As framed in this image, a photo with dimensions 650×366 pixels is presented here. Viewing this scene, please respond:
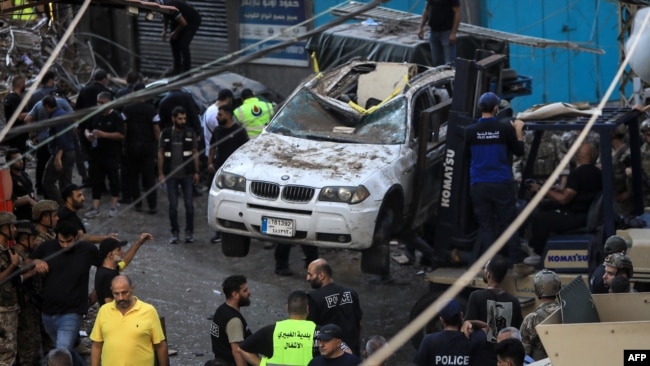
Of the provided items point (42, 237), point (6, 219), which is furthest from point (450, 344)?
point (42, 237)

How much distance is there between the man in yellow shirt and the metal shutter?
12891 millimetres

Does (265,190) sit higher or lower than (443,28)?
lower

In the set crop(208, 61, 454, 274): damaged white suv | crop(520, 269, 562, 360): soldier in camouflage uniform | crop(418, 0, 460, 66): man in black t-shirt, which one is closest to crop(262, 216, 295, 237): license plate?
crop(208, 61, 454, 274): damaged white suv

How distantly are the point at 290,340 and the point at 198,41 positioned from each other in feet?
47.1

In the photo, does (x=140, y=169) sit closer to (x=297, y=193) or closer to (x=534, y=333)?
(x=297, y=193)

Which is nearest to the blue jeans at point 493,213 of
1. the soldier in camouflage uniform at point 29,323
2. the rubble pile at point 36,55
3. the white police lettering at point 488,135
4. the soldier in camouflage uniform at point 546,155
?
the white police lettering at point 488,135

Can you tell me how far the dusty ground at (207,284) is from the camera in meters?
12.0

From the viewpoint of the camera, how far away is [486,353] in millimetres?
8352

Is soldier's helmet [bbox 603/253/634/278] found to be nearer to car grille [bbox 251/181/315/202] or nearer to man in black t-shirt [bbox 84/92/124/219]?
car grille [bbox 251/181/315/202]

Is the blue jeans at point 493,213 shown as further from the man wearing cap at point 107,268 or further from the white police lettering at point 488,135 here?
the man wearing cap at point 107,268

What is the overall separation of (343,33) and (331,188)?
5.28 metres

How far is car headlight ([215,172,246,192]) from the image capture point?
39.1 feet

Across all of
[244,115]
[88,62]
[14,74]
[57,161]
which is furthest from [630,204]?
[88,62]

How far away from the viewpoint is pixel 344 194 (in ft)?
37.7
